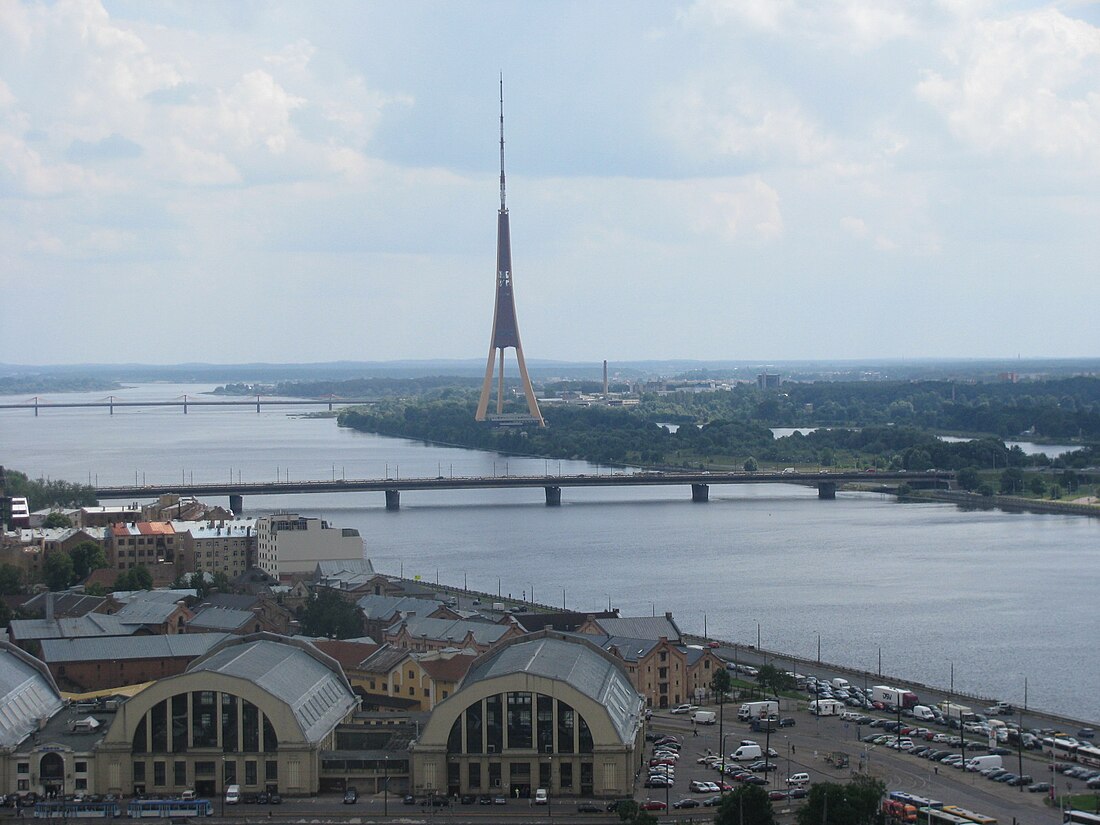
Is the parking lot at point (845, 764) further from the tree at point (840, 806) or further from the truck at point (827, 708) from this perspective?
the tree at point (840, 806)

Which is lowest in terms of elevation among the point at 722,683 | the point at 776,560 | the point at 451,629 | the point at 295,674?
the point at 776,560

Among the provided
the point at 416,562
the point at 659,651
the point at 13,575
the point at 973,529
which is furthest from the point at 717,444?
the point at 659,651

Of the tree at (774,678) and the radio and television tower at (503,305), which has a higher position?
the radio and television tower at (503,305)

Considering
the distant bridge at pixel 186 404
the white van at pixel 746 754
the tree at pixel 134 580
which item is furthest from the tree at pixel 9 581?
the distant bridge at pixel 186 404

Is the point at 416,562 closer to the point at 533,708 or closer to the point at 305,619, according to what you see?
the point at 305,619

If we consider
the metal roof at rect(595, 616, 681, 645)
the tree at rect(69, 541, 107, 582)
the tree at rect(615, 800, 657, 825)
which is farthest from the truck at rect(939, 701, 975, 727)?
the tree at rect(69, 541, 107, 582)

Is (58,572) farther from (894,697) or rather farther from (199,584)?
(894,697)

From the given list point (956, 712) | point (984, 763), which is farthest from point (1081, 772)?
point (956, 712)
